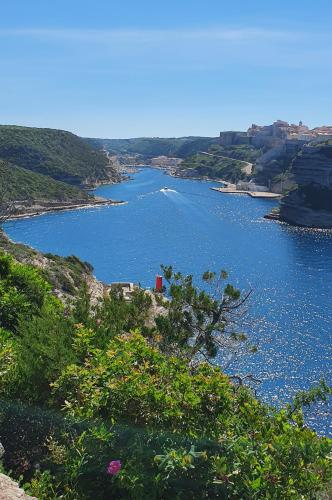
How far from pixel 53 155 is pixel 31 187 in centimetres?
5025

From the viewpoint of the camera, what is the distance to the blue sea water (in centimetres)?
3800

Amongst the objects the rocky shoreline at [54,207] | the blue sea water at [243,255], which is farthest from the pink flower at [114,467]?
the rocky shoreline at [54,207]

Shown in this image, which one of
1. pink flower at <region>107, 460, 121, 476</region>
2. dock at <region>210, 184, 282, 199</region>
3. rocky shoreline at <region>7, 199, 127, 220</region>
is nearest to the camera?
pink flower at <region>107, 460, 121, 476</region>

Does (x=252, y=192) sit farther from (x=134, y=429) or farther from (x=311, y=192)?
(x=134, y=429)

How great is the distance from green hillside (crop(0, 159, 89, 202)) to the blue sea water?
929cm

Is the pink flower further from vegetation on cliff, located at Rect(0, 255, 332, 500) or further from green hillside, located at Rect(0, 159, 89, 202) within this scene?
green hillside, located at Rect(0, 159, 89, 202)

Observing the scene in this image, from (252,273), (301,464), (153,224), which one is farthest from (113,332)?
(153,224)

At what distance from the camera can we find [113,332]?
1051 centimetres

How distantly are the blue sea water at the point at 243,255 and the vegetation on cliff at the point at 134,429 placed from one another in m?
9.63

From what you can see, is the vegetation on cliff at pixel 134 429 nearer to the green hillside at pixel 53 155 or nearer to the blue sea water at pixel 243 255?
the blue sea water at pixel 243 255

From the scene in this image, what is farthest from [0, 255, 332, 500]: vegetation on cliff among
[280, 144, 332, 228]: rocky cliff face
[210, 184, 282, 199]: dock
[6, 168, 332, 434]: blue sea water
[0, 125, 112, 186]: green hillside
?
[0, 125, 112, 186]: green hillside

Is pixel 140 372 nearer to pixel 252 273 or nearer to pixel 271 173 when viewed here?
pixel 252 273

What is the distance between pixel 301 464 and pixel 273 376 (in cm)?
3087

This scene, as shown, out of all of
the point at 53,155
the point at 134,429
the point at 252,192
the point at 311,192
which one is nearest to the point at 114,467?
the point at 134,429
